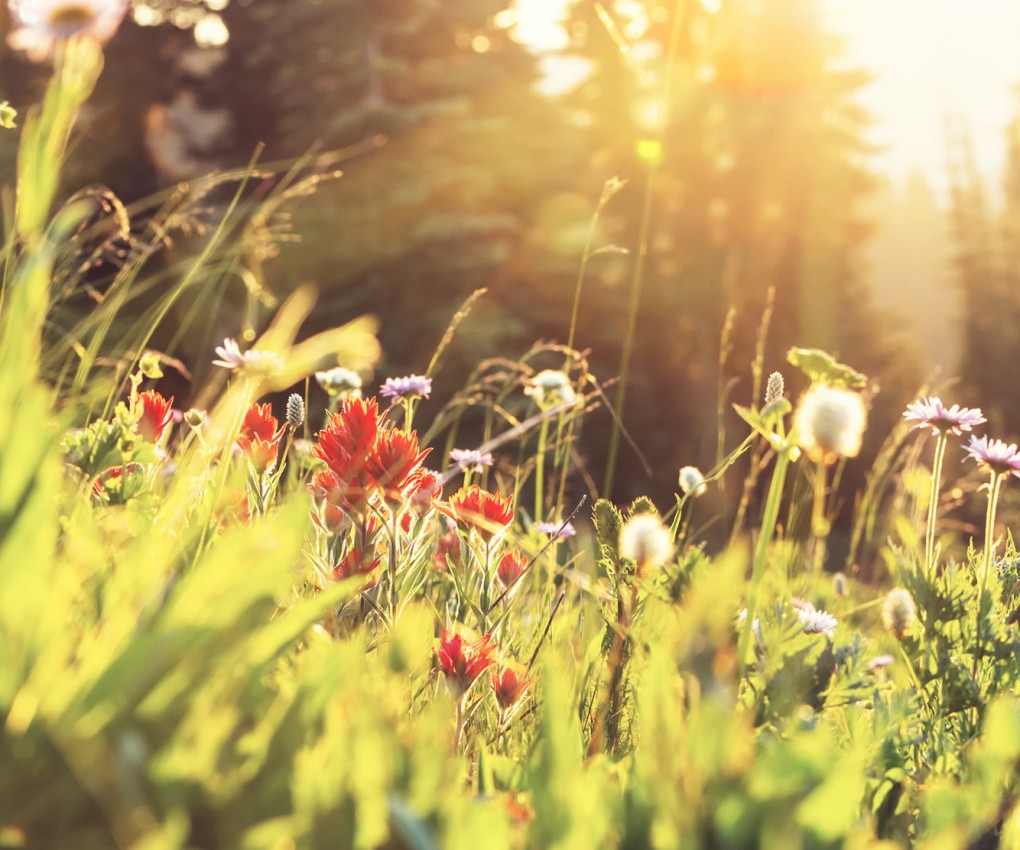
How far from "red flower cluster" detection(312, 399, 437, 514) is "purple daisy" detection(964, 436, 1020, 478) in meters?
0.92

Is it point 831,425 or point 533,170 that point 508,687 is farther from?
point 533,170

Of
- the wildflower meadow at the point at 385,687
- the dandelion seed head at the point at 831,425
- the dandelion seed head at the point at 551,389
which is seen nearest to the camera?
the wildflower meadow at the point at 385,687

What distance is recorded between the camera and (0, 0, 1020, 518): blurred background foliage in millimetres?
13508

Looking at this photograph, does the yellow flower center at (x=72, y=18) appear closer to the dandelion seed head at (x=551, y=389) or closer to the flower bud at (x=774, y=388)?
the flower bud at (x=774, y=388)

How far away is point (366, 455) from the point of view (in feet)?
4.42

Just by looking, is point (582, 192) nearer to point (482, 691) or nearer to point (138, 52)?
point (138, 52)

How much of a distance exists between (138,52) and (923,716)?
15183 mm

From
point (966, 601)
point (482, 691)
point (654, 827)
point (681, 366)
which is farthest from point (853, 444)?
point (681, 366)

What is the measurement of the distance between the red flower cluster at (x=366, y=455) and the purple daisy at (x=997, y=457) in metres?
0.92

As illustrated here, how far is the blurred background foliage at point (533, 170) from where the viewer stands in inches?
532

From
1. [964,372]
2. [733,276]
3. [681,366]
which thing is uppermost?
[733,276]

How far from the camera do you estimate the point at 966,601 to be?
126 cm

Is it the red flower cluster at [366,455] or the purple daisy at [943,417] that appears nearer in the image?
the red flower cluster at [366,455]

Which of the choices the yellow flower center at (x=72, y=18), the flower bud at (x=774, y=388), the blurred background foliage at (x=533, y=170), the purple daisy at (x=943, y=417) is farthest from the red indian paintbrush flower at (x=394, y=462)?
the blurred background foliage at (x=533, y=170)
